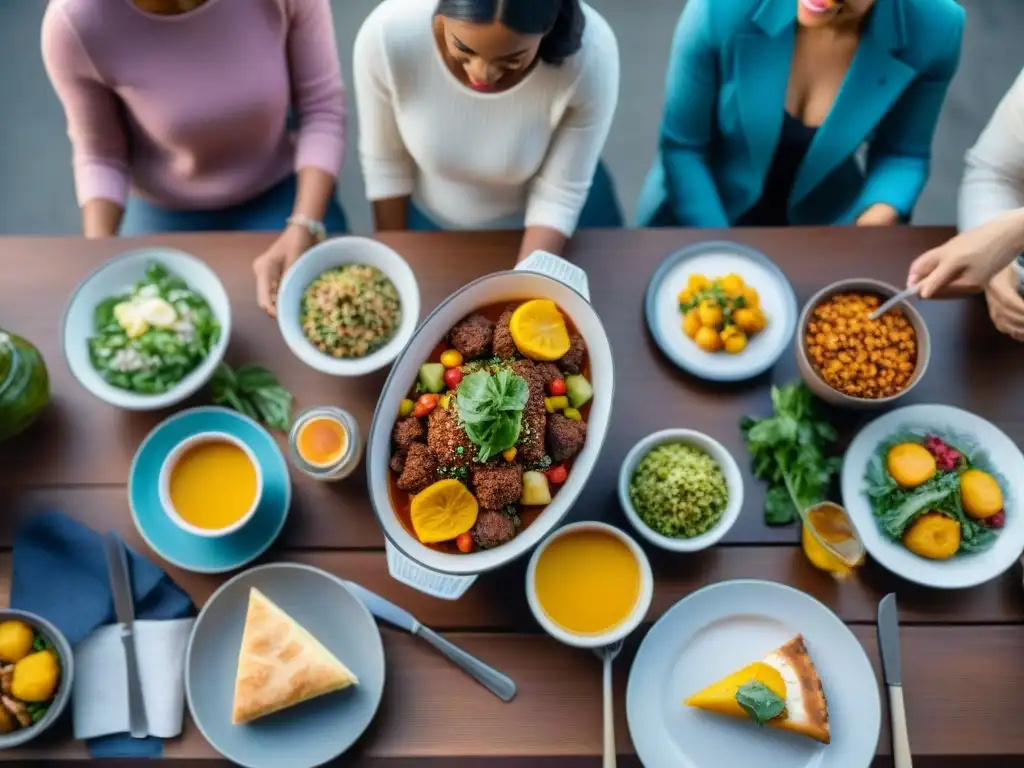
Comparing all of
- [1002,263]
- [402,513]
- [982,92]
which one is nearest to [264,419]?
[402,513]

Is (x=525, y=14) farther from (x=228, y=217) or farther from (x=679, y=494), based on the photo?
(x=228, y=217)

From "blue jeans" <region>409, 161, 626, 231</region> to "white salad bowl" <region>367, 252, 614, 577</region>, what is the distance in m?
0.75

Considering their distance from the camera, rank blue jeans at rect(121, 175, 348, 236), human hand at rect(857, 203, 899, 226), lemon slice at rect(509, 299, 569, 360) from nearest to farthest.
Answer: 1. lemon slice at rect(509, 299, 569, 360)
2. human hand at rect(857, 203, 899, 226)
3. blue jeans at rect(121, 175, 348, 236)

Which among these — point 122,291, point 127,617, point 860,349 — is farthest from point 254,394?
→ point 860,349

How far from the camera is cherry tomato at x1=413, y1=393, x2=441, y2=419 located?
1012 millimetres

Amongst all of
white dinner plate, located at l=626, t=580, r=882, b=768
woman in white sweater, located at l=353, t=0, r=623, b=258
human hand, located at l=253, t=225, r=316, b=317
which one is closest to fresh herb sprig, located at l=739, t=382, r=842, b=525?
white dinner plate, located at l=626, t=580, r=882, b=768

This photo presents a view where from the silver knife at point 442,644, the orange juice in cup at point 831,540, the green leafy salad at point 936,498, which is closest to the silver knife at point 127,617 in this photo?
the silver knife at point 442,644

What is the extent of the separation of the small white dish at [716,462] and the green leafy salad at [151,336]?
69 cm

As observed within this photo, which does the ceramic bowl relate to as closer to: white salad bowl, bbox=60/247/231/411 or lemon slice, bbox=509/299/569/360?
white salad bowl, bbox=60/247/231/411

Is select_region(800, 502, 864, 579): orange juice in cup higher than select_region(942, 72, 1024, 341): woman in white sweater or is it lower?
lower

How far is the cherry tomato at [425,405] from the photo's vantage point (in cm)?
101

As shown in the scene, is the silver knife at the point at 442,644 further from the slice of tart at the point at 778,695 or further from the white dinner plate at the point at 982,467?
the white dinner plate at the point at 982,467

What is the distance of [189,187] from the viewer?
168 cm

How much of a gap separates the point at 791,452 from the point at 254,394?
2.87ft
